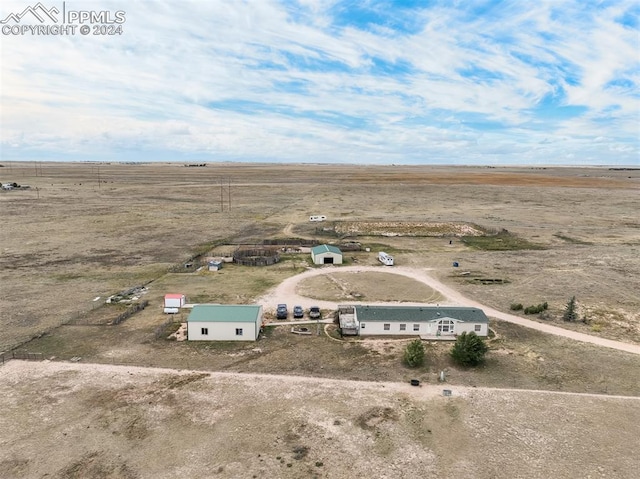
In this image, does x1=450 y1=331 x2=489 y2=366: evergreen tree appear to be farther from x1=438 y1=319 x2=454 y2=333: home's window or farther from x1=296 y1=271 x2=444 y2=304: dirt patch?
x1=296 y1=271 x2=444 y2=304: dirt patch

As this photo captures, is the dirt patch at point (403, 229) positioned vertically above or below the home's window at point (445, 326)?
above

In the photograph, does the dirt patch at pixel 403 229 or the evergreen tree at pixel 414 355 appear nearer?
the evergreen tree at pixel 414 355

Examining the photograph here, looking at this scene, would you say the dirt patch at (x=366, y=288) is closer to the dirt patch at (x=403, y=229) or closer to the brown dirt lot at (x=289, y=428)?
the brown dirt lot at (x=289, y=428)

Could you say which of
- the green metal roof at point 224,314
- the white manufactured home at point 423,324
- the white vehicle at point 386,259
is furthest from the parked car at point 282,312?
the white vehicle at point 386,259

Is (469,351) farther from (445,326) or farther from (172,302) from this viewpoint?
(172,302)

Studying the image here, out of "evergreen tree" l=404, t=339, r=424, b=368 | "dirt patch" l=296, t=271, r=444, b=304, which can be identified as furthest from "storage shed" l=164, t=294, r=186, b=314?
"evergreen tree" l=404, t=339, r=424, b=368

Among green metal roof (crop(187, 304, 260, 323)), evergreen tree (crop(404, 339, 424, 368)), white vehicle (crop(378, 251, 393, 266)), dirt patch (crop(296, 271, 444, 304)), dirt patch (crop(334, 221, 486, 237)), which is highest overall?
dirt patch (crop(334, 221, 486, 237))

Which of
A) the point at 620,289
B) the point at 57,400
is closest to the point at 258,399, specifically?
the point at 57,400

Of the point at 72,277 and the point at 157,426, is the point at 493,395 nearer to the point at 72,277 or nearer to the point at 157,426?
the point at 157,426
